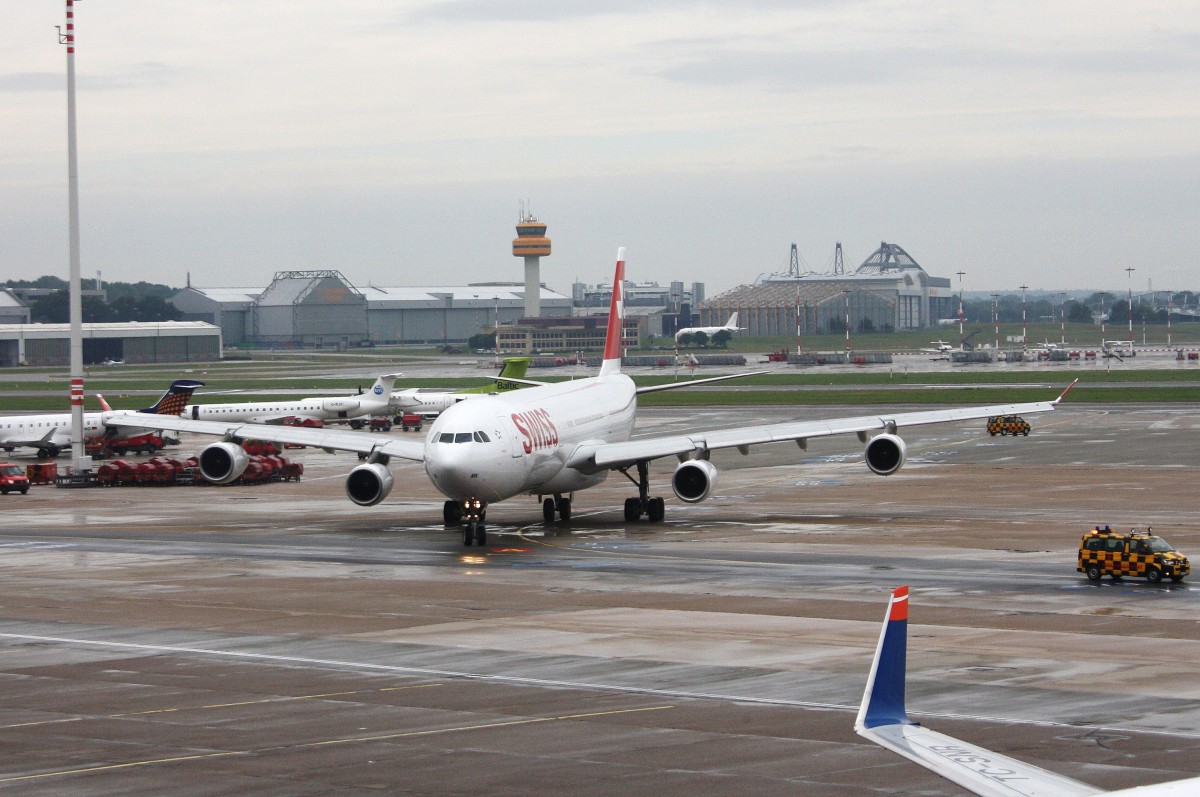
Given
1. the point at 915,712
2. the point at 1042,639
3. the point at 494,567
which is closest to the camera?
the point at 915,712

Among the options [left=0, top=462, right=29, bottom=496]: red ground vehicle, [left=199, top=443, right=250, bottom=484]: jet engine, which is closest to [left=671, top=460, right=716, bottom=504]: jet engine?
[left=199, top=443, right=250, bottom=484]: jet engine

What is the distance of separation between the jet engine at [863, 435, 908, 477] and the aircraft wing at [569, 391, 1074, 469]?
0.72 m

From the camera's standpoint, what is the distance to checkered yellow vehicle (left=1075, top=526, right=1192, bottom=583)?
117 feet

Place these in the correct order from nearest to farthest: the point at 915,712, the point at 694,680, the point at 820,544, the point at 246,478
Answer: the point at 915,712
the point at 694,680
the point at 820,544
the point at 246,478

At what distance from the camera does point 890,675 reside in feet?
36.7

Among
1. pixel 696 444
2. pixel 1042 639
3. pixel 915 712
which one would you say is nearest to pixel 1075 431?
pixel 696 444

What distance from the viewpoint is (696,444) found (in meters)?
49.6

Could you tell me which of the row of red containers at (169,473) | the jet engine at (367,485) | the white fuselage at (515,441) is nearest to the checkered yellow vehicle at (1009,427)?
the row of red containers at (169,473)

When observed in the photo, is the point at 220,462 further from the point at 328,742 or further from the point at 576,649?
the point at 328,742

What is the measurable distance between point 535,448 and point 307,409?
205 feet

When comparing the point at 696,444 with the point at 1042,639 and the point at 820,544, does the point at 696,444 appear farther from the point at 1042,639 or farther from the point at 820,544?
the point at 1042,639

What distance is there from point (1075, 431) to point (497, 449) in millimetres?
55858

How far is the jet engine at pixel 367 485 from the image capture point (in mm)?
46969

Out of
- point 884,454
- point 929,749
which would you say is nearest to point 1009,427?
point 884,454
